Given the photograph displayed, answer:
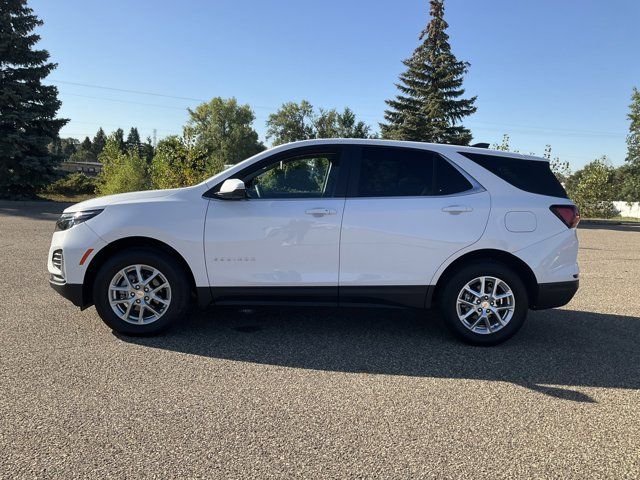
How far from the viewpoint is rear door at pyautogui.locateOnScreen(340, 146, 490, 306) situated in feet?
14.4

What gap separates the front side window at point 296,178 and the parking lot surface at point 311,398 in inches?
54.4

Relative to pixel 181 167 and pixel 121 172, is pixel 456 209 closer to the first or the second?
pixel 181 167

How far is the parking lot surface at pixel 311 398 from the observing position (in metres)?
2.58

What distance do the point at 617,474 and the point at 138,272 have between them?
A: 12.6ft

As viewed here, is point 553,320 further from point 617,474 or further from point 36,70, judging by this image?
point 36,70

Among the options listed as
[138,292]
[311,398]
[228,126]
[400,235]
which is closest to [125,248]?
[138,292]

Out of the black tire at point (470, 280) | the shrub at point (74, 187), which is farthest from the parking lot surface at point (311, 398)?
the shrub at point (74, 187)

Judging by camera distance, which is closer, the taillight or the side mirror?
the side mirror

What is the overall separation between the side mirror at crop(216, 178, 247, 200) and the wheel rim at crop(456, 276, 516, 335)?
220 centimetres

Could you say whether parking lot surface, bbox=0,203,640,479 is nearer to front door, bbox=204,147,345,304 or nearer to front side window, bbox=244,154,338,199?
front door, bbox=204,147,345,304

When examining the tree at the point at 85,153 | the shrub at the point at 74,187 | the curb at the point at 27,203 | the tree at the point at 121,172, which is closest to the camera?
the tree at the point at 121,172

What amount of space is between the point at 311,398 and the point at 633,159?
5513cm

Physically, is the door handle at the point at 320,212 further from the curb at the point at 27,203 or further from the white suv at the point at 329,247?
the curb at the point at 27,203

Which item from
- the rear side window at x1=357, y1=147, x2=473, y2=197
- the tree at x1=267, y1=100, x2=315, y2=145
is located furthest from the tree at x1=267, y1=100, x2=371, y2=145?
the rear side window at x1=357, y1=147, x2=473, y2=197
